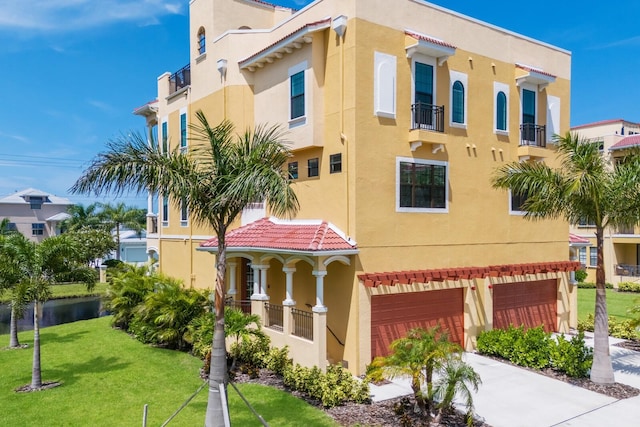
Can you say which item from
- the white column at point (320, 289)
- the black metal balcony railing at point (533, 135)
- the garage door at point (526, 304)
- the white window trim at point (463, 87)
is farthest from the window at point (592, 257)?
the white column at point (320, 289)

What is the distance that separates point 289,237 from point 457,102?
7.76 m

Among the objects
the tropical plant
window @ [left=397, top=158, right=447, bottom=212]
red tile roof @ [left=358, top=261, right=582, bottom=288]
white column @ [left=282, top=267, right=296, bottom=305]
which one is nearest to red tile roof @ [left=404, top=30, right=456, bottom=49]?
window @ [left=397, top=158, right=447, bottom=212]

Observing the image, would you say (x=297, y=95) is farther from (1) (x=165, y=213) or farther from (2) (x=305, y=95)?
(1) (x=165, y=213)

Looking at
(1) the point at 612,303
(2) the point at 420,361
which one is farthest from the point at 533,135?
(1) the point at 612,303

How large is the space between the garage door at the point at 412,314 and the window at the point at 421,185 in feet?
9.78

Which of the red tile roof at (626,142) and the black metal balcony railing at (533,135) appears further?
the red tile roof at (626,142)

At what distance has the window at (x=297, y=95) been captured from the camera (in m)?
15.3

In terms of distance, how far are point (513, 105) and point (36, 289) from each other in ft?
58.1

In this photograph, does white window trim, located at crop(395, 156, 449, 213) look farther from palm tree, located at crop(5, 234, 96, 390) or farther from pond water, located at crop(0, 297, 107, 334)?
pond water, located at crop(0, 297, 107, 334)

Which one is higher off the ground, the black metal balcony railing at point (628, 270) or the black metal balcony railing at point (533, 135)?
the black metal balcony railing at point (533, 135)

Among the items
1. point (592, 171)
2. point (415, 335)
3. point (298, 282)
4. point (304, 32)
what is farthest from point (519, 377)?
point (304, 32)

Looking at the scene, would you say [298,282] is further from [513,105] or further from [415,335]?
[513,105]

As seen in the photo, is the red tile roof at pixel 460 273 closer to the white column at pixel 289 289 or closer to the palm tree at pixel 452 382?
the white column at pixel 289 289

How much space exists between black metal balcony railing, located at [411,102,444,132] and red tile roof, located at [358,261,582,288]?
4.81 metres
